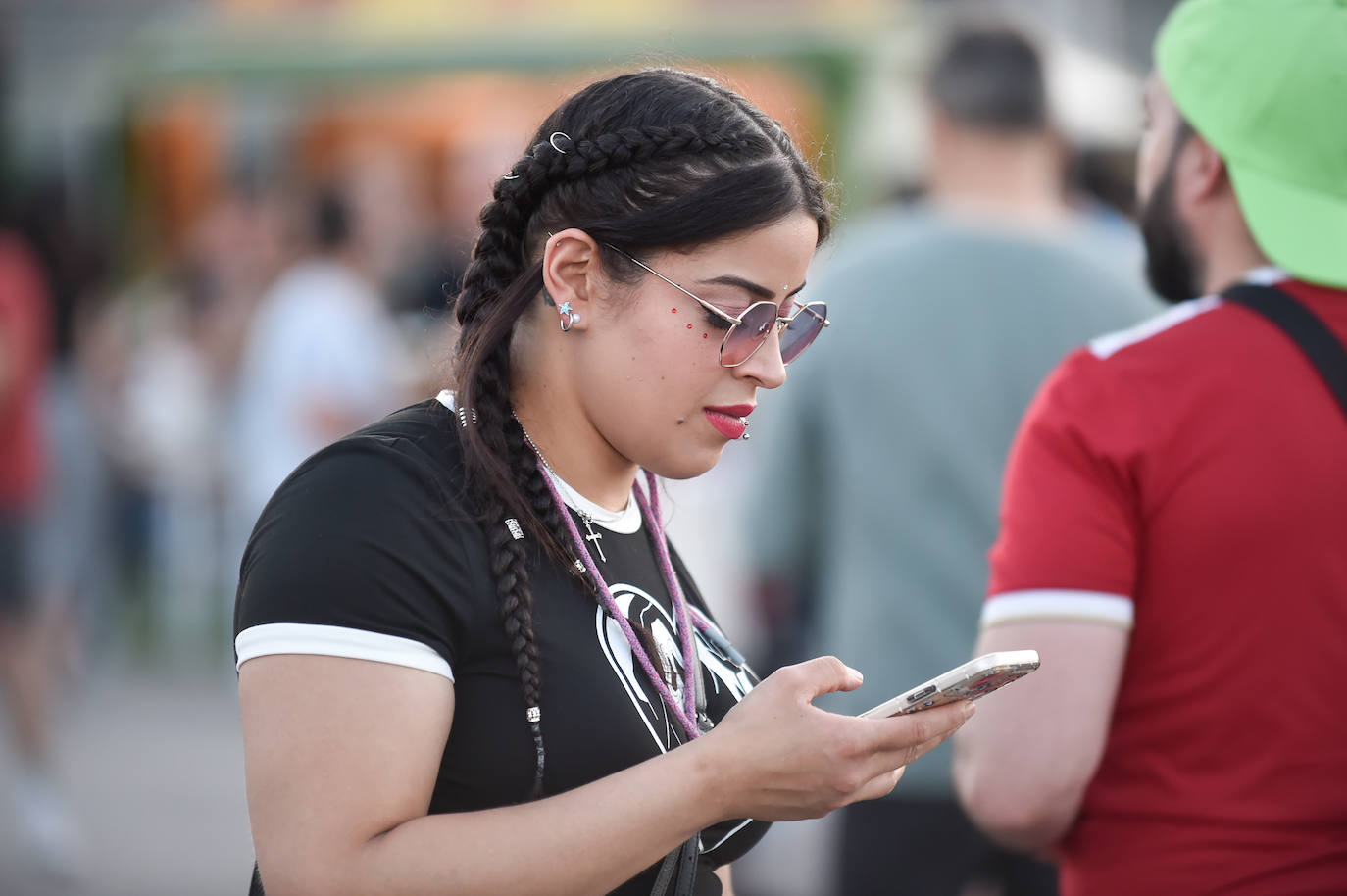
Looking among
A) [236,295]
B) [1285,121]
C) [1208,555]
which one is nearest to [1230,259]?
[1285,121]

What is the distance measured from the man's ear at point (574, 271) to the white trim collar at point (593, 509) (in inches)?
7.4

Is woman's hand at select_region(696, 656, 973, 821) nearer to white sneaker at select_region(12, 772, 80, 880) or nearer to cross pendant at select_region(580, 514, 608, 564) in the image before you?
cross pendant at select_region(580, 514, 608, 564)

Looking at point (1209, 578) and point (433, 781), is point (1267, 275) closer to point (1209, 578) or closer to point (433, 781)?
point (1209, 578)

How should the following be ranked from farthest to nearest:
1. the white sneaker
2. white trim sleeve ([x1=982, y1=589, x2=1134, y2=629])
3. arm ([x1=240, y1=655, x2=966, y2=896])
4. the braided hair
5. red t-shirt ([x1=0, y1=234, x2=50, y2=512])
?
1. red t-shirt ([x1=0, y1=234, x2=50, y2=512])
2. the white sneaker
3. white trim sleeve ([x1=982, y1=589, x2=1134, y2=629])
4. the braided hair
5. arm ([x1=240, y1=655, x2=966, y2=896])

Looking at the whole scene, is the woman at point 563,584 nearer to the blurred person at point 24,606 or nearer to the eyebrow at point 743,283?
the eyebrow at point 743,283

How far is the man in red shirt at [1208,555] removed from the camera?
181cm

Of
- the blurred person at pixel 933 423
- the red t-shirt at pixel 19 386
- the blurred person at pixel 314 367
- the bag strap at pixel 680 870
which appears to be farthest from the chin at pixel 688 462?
the red t-shirt at pixel 19 386

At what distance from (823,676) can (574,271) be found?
0.56 metres

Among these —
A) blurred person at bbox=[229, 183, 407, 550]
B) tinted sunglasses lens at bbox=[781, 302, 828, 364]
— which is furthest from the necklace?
blurred person at bbox=[229, 183, 407, 550]

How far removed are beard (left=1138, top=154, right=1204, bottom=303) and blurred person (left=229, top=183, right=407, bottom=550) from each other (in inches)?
154

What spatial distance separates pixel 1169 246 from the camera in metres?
2.10

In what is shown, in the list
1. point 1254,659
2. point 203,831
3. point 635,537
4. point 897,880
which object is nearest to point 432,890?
point 635,537

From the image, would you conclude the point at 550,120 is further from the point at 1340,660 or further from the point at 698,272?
the point at 1340,660

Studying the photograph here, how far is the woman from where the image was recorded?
1452 mm
